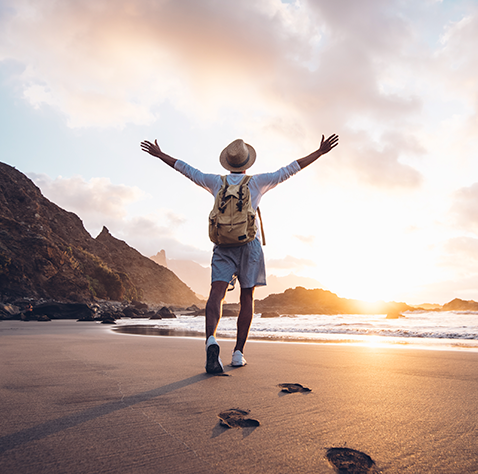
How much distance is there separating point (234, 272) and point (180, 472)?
2.09 metres

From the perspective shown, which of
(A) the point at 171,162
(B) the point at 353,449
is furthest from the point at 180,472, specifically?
(A) the point at 171,162

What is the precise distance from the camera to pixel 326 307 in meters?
54.7

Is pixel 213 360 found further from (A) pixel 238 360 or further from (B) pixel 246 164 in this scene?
(B) pixel 246 164

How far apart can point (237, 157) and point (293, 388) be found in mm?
2106

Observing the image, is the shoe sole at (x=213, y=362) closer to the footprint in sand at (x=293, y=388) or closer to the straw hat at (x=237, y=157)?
the footprint in sand at (x=293, y=388)

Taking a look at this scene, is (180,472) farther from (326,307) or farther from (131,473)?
(326,307)

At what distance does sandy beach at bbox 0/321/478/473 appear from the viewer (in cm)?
100

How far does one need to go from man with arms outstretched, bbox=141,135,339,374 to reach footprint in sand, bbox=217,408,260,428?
122 cm

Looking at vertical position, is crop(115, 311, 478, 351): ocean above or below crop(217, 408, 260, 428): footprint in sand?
below

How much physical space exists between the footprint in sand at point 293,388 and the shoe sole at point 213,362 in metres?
0.56

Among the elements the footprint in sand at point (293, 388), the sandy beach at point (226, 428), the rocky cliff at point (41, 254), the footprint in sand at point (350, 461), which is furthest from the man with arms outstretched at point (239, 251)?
the rocky cliff at point (41, 254)

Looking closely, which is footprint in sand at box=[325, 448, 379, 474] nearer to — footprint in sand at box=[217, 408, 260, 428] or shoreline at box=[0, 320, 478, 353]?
footprint in sand at box=[217, 408, 260, 428]

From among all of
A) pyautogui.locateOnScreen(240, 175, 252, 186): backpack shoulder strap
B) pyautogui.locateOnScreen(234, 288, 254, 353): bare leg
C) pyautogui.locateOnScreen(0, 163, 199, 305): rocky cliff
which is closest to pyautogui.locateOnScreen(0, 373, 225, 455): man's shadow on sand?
pyautogui.locateOnScreen(234, 288, 254, 353): bare leg

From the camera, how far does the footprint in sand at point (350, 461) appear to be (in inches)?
37.9
